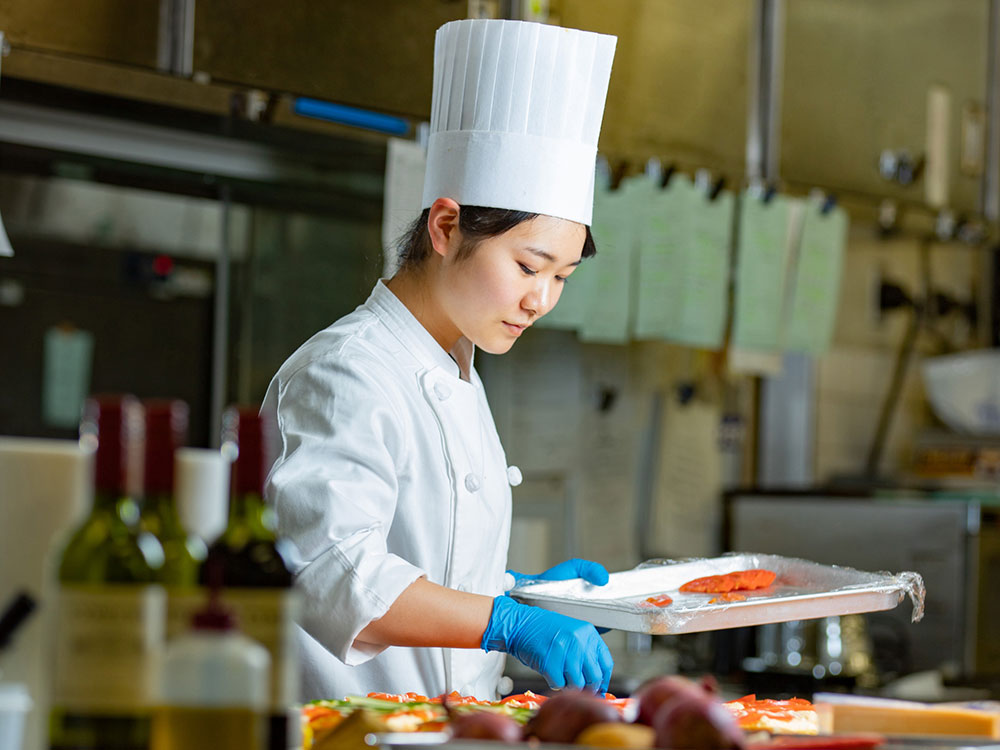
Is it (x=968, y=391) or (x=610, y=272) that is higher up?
(x=610, y=272)

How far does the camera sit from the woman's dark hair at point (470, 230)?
6.02ft

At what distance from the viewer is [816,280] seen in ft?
11.7

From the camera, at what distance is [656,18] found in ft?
10.6

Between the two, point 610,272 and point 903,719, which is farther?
point 610,272

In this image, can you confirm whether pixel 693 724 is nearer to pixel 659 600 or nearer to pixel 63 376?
pixel 659 600

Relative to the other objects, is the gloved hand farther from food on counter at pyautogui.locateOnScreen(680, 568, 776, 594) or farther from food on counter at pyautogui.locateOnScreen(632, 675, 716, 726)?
food on counter at pyautogui.locateOnScreen(632, 675, 716, 726)

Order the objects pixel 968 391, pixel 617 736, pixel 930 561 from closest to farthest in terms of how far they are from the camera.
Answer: pixel 617 736 < pixel 930 561 < pixel 968 391

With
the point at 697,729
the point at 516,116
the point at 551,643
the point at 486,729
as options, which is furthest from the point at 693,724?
the point at 516,116

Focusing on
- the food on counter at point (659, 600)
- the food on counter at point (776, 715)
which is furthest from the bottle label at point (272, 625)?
the food on counter at point (659, 600)

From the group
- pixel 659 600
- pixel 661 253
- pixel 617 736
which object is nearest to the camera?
pixel 617 736

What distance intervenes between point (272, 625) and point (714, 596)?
105 centimetres

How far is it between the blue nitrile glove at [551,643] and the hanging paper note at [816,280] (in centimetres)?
213

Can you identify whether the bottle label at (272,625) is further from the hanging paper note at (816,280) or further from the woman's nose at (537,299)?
the hanging paper note at (816,280)

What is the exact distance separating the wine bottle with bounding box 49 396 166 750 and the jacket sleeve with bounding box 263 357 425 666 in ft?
2.32
